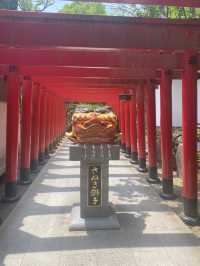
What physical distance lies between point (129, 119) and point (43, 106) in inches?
179

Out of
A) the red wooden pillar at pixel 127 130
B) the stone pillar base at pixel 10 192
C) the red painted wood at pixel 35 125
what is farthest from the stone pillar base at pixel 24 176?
the red wooden pillar at pixel 127 130

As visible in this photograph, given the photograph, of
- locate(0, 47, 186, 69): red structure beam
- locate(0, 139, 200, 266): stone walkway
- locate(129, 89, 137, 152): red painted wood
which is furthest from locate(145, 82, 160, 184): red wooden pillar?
locate(129, 89, 137, 152): red painted wood

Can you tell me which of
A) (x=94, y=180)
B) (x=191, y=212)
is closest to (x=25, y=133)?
(x=94, y=180)

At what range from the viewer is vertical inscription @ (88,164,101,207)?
764cm

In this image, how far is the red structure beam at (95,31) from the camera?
6.20 metres

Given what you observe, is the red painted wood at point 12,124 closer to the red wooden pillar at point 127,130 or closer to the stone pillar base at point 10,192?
the stone pillar base at point 10,192

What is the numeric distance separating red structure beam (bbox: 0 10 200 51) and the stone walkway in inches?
144

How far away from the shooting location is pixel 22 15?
6.16 metres

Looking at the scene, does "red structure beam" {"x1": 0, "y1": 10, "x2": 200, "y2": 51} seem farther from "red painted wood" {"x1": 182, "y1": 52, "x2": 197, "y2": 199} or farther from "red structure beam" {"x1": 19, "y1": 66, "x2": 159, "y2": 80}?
"red structure beam" {"x1": 19, "y1": 66, "x2": 159, "y2": 80}

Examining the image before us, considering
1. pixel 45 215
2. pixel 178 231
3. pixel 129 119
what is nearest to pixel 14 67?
pixel 45 215

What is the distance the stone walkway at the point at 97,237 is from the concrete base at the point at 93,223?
0.54 feet

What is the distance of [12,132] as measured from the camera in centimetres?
923

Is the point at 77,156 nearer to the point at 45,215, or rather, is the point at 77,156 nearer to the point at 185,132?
the point at 45,215

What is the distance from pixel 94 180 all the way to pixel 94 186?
133mm
